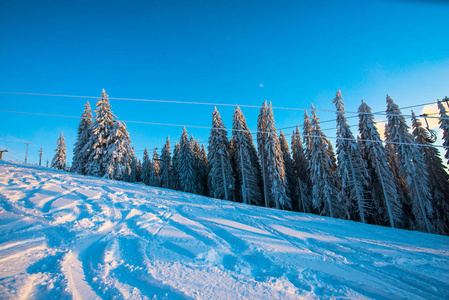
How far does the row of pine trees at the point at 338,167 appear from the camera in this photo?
19.1m

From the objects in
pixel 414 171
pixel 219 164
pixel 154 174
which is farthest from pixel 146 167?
pixel 414 171

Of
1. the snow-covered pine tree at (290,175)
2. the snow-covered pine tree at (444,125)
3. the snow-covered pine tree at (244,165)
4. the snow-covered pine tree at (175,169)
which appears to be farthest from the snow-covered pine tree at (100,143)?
the snow-covered pine tree at (444,125)

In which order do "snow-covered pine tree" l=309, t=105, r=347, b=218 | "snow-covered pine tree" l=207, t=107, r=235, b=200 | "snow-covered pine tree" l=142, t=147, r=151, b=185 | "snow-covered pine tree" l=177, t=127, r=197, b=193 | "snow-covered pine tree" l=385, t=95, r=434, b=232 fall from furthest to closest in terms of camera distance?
"snow-covered pine tree" l=142, t=147, r=151, b=185
"snow-covered pine tree" l=177, t=127, r=197, b=193
"snow-covered pine tree" l=207, t=107, r=235, b=200
"snow-covered pine tree" l=309, t=105, r=347, b=218
"snow-covered pine tree" l=385, t=95, r=434, b=232

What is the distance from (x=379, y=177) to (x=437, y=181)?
21.5 feet

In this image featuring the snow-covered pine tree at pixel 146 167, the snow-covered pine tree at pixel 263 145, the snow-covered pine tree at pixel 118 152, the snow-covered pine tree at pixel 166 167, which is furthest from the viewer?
the snow-covered pine tree at pixel 146 167

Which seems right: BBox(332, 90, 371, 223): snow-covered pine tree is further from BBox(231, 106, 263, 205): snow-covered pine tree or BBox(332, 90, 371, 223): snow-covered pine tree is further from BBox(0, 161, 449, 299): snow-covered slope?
BBox(0, 161, 449, 299): snow-covered slope

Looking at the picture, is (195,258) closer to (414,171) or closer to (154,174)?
(414,171)

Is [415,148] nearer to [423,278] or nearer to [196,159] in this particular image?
[423,278]

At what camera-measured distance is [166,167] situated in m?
37.8

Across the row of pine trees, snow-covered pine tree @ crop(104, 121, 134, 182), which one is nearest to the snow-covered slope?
the row of pine trees

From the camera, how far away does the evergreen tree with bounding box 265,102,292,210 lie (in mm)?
23688

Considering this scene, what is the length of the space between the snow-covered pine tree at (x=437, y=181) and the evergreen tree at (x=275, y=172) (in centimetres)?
1429

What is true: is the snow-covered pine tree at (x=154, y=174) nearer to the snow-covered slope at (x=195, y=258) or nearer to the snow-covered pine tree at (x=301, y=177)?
the snow-covered pine tree at (x=301, y=177)

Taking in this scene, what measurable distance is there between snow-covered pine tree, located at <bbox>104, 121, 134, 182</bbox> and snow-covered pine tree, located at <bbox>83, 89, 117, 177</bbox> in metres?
0.41
